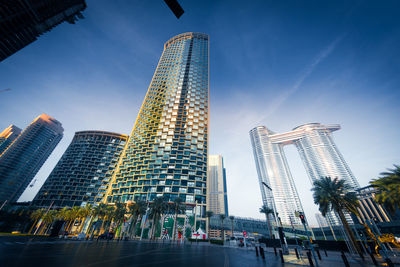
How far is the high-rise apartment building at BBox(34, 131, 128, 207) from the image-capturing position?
10169 cm

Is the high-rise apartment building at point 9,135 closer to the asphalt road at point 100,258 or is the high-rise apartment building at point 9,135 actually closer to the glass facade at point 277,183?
the asphalt road at point 100,258

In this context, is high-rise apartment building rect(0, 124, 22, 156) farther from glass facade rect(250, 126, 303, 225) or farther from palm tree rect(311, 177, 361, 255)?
glass facade rect(250, 126, 303, 225)

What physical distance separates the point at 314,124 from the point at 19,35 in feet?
745

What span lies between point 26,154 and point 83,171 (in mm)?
83149


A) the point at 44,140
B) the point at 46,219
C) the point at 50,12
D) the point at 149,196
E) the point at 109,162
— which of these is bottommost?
the point at 46,219

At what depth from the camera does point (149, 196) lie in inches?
2709

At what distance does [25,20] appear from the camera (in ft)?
58.1

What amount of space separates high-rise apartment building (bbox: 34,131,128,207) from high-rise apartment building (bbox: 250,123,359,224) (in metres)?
148

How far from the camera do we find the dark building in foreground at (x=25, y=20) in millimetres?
15684

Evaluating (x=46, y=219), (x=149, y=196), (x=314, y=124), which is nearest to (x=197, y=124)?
(x=149, y=196)

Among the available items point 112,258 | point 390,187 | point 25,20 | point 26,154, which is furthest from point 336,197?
point 26,154

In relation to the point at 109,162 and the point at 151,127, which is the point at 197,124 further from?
the point at 109,162

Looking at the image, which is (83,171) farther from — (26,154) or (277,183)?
(277,183)

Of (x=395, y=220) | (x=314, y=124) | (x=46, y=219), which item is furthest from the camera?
(x=314, y=124)
